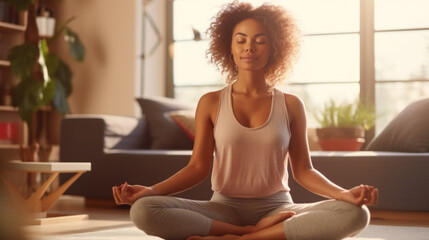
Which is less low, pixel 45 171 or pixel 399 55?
pixel 399 55

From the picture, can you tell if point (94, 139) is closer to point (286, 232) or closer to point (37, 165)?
point (37, 165)

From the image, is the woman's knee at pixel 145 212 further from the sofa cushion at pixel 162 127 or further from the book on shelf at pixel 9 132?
the book on shelf at pixel 9 132

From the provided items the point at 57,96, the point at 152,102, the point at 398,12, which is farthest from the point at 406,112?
the point at 57,96

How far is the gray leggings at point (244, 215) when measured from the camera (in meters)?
1.55

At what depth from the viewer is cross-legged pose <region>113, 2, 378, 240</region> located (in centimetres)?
158

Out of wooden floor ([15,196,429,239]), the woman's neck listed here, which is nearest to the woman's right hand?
the woman's neck

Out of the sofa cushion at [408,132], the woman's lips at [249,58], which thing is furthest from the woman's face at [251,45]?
the sofa cushion at [408,132]

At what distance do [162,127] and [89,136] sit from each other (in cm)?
57

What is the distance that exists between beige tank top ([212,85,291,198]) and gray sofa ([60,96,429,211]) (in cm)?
150

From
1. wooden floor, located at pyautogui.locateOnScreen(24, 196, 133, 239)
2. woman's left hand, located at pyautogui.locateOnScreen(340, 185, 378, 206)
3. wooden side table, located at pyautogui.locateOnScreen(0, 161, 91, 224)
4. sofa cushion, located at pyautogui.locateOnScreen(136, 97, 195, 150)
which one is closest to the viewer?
woman's left hand, located at pyautogui.locateOnScreen(340, 185, 378, 206)

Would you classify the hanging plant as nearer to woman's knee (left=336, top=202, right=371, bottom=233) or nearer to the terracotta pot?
the terracotta pot

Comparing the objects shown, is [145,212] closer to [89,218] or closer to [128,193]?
[128,193]

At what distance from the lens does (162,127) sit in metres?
4.14

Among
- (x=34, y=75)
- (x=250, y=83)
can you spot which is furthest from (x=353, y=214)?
(x=34, y=75)
